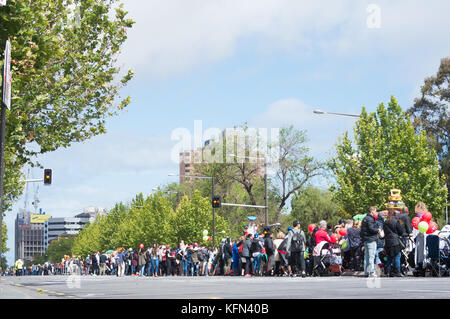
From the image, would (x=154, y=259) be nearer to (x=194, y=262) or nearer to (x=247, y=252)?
(x=194, y=262)

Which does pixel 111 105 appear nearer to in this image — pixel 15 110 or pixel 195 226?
pixel 15 110

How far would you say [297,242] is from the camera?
24.7m

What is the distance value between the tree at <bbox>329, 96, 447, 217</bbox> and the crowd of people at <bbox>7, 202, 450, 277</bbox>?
1433 centimetres

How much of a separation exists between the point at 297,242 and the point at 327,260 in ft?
3.99

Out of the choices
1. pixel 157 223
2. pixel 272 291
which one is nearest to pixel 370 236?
pixel 272 291

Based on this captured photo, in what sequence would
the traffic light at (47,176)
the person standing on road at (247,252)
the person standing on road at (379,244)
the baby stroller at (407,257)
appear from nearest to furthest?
1. the baby stroller at (407,257)
2. the person standing on road at (379,244)
3. the person standing on road at (247,252)
4. the traffic light at (47,176)

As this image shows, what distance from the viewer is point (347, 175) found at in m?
51.1

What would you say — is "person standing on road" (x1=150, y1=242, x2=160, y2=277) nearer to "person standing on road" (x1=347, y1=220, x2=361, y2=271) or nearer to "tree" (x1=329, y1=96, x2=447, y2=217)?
"tree" (x1=329, y1=96, x2=447, y2=217)

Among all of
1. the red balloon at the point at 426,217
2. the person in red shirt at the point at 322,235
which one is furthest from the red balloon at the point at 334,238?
the red balloon at the point at 426,217

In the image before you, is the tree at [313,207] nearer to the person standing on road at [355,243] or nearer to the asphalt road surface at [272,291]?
the person standing on road at [355,243]

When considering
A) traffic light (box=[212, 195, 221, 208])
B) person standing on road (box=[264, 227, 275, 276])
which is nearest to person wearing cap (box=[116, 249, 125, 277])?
traffic light (box=[212, 195, 221, 208])

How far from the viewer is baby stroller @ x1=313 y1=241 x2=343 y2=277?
23625mm

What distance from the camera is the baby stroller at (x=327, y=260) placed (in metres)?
23.6
